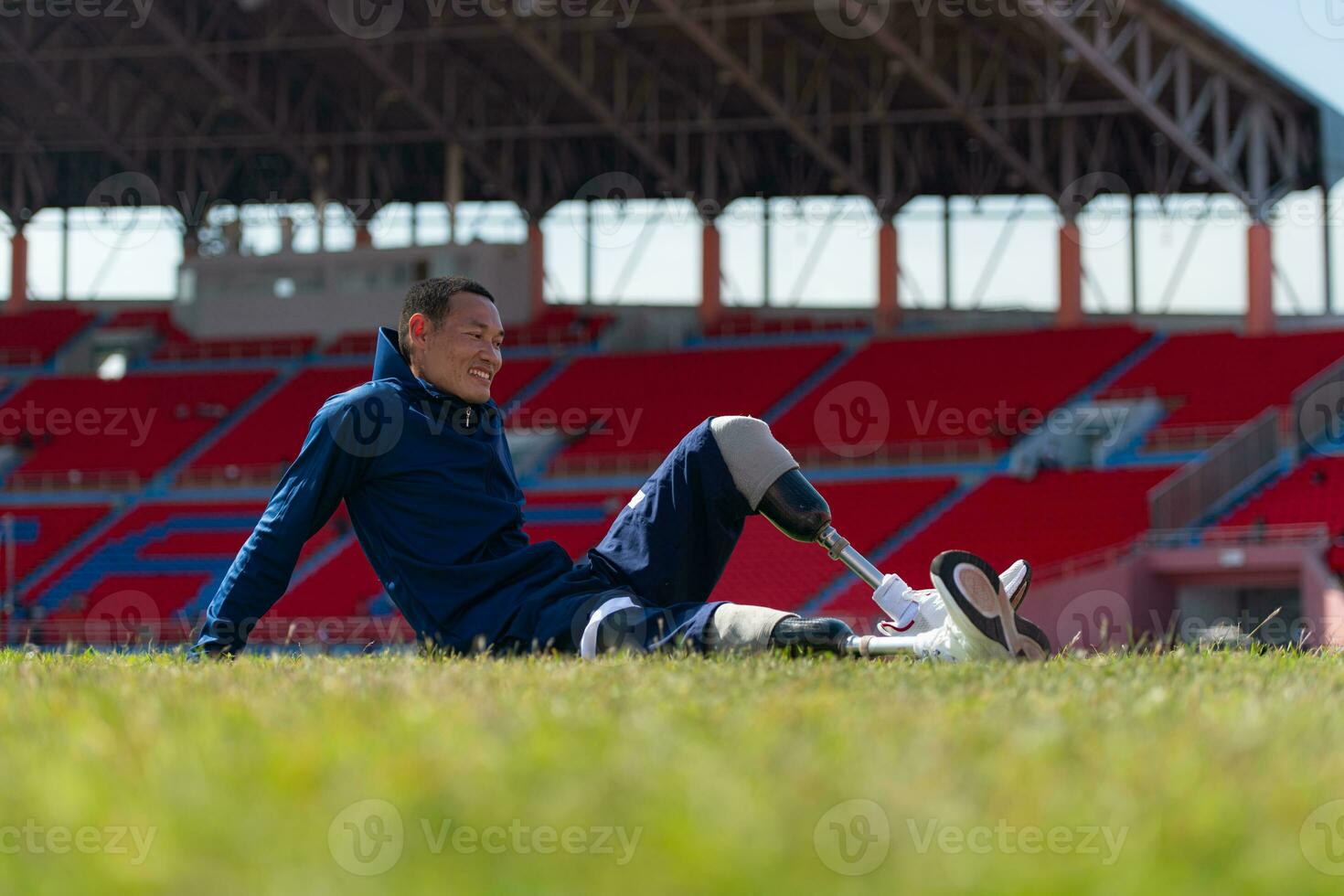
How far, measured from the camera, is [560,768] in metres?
1.55

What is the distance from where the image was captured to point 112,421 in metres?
27.1

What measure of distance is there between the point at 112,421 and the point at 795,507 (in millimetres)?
25514

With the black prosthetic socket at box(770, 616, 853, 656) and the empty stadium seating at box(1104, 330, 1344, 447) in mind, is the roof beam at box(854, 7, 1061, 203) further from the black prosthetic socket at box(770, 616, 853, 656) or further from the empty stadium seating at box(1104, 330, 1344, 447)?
the black prosthetic socket at box(770, 616, 853, 656)

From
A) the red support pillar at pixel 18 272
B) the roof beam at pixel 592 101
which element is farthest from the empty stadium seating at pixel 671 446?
the red support pillar at pixel 18 272

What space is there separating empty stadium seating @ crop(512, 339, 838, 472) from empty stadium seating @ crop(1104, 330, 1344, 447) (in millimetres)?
5284

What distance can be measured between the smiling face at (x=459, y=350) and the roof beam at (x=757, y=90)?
1895 centimetres

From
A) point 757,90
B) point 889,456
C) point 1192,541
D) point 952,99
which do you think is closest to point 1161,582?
point 1192,541

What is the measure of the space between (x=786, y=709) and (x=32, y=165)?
3217 centimetres

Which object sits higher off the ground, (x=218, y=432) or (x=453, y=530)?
(x=218, y=432)

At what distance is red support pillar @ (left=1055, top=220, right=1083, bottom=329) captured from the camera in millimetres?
24781

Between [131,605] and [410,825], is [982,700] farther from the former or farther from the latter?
[131,605]

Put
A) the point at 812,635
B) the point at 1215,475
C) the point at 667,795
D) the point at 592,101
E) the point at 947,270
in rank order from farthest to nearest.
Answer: the point at 947,270 → the point at 592,101 → the point at 1215,475 → the point at 812,635 → the point at 667,795

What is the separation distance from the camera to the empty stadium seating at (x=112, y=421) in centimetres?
2517

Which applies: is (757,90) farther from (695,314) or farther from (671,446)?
(671,446)
